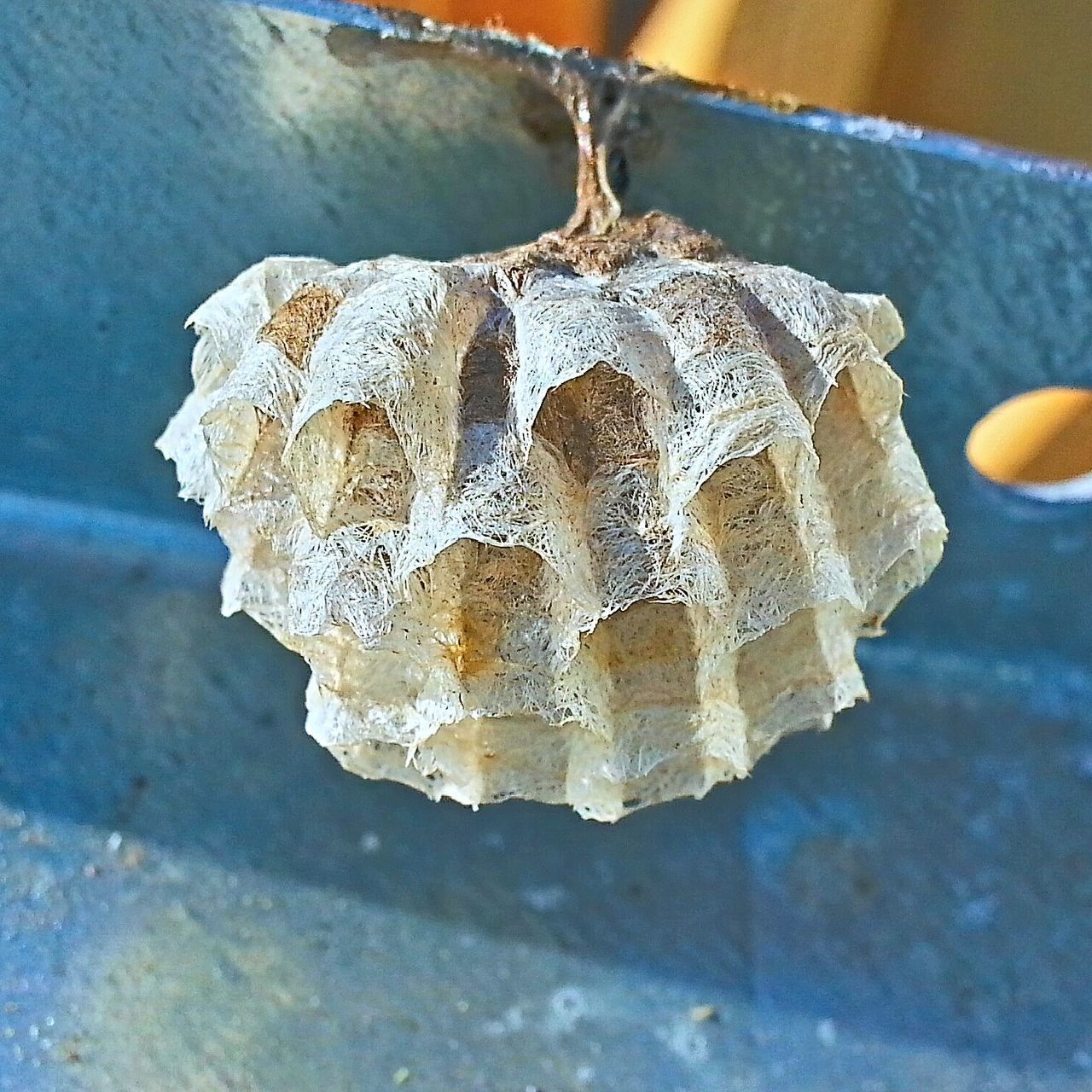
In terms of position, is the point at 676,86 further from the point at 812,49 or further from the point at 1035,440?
the point at 1035,440

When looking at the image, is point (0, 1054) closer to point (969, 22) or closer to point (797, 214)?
point (797, 214)

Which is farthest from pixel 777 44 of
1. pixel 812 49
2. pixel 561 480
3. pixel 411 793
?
pixel 411 793

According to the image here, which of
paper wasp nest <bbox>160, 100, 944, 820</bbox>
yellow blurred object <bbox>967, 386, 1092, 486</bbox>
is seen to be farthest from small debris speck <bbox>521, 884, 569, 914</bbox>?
yellow blurred object <bbox>967, 386, 1092, 486</bbox>

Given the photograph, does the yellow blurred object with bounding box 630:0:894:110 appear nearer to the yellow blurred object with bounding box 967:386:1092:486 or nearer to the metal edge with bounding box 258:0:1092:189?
the metal edge with bounding box 258:0:1092:189

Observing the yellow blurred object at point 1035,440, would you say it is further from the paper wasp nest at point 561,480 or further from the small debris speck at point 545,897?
the small debris speck at point 545,897

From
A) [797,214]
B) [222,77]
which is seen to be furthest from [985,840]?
[222,77]

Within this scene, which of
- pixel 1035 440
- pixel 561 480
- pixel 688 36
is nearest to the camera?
pixel 561 480

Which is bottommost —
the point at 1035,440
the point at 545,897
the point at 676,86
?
the point at 545,897
